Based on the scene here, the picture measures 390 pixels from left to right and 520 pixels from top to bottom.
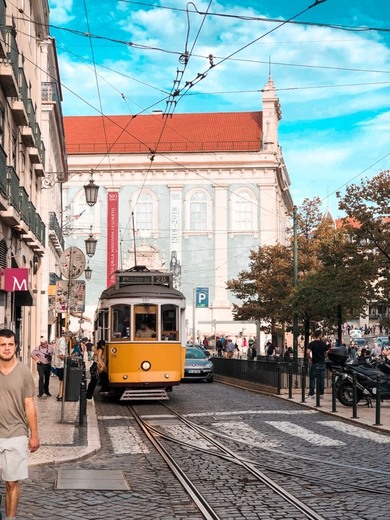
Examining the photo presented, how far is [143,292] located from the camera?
21.5 m

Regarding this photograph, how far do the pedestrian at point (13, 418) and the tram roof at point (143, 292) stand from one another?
571 inches

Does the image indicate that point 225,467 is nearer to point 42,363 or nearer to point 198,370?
point 42,363

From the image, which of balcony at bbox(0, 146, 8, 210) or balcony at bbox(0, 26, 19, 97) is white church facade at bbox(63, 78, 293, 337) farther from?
balcony at bbox(0, 146, 8, 210)

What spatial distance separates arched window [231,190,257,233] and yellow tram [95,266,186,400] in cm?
5767

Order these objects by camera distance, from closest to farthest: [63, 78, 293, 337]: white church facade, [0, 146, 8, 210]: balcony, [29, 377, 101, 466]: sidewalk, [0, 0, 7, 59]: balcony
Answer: [29, 377, 101, 466]: sidewalk
[0, 0, 7, 59]: balcony
[0, 146, 8, 210]: balcony
[63, 78, 293, 337]: white church facade

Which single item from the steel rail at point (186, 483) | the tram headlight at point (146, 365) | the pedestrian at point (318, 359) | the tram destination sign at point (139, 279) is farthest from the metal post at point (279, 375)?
→ the steel rail at point (186, 483)

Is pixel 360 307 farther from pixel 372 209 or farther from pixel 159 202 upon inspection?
pixel 159 202

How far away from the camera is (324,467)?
36.1ft

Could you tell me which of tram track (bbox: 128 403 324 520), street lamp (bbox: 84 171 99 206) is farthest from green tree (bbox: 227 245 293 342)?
tram track (bbox: 128 403 324 520)

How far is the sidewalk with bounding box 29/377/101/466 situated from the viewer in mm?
11664

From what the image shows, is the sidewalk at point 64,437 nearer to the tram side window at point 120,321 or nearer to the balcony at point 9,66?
the tram side window at point 120,321

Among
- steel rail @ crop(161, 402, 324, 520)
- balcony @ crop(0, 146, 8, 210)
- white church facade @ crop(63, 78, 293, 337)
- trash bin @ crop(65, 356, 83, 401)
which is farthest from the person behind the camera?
white church facade @ crop(63, 78, 293, 337)

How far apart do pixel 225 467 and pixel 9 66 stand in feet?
38.8

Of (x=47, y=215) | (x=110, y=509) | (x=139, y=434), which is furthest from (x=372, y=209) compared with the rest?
(x=110, y=509)
